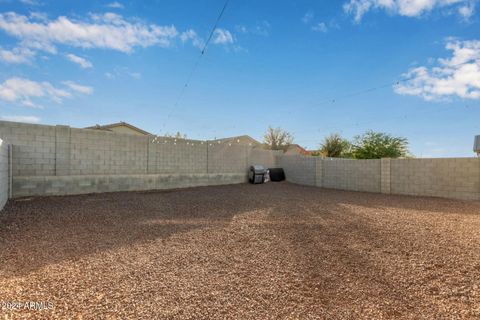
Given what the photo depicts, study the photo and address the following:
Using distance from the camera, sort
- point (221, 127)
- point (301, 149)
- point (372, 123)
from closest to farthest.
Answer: point (372, 123), point (221, 127), point (301, 149)

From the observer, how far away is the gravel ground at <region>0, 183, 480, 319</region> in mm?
2281

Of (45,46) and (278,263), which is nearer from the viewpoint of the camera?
(278,263)

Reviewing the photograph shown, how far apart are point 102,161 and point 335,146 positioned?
57.2 ft

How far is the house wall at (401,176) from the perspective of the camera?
848cm

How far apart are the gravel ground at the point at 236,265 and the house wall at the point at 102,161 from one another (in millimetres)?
1673

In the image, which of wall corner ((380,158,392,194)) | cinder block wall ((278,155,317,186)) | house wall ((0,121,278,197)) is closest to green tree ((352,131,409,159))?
cinder block wall ((278,155,317,186))

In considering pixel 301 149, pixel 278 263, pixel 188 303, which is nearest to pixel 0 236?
pixel 188 303

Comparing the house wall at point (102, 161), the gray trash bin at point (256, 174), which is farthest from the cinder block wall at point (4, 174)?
the gray trash bin at point (256, 174)

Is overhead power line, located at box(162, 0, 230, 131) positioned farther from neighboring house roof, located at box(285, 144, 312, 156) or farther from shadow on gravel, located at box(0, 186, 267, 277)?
neighboring house roof, located at box(285, 144, 312, 156)

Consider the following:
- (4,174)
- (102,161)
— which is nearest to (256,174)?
(102,161)

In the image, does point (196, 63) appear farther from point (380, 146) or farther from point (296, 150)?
point (296, 150)

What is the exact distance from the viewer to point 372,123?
53.0 ft

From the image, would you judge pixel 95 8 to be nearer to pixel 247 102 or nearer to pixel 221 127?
pixel 247 102

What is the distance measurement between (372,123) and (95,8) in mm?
15611
